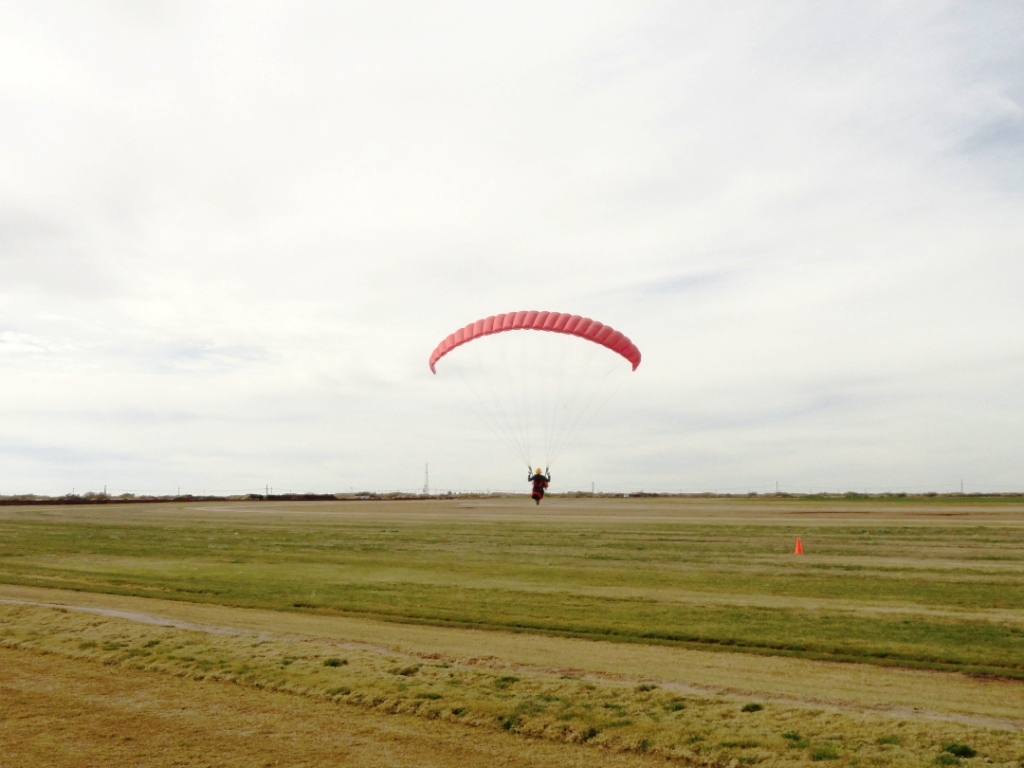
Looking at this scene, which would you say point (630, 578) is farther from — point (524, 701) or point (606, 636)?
point (524, 701)

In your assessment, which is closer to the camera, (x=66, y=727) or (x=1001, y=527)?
(x=66, y=727)

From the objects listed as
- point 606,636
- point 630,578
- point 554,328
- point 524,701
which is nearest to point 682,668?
point 606,636

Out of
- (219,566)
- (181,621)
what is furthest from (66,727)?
(219,566)

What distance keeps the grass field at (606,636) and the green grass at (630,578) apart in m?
0.14

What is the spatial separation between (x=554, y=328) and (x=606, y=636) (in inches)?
650

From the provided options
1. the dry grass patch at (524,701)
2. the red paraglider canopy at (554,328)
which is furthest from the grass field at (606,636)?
the red paraglider canopy at (554,328)

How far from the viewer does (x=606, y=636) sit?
19.3m

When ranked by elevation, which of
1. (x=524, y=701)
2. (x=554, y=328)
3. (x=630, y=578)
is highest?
(x=554, y=328)

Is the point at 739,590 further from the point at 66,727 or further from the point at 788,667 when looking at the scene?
the point at 66,727

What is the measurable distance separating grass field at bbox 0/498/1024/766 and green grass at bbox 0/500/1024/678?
0.14 metres

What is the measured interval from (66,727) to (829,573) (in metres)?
25.6

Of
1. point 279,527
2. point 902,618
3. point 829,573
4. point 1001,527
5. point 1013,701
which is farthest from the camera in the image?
point 279,527

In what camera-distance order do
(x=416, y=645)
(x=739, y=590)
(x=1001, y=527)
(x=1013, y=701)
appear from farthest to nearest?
(x=1001, y=527) < (x=739, y=590) < (x=416, y=645) < (x=1013, y=701)

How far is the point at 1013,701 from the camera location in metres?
13.8
